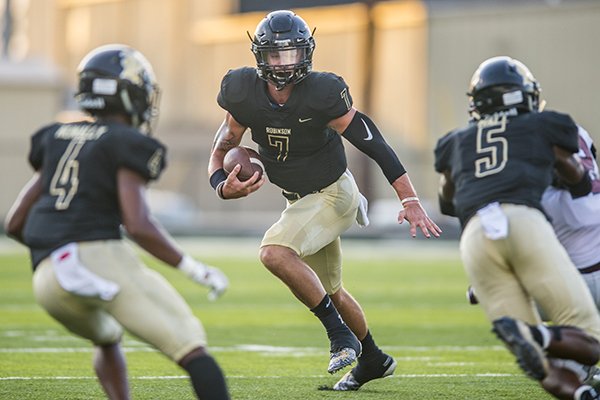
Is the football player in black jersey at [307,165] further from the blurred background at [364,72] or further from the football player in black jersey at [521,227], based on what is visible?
the blurred background at [364,72]

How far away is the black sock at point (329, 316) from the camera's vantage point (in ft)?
21.6

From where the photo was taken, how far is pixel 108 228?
4816 mm

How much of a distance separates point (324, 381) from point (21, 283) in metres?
8.43

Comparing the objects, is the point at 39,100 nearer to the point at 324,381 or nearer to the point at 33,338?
the point at 33,338

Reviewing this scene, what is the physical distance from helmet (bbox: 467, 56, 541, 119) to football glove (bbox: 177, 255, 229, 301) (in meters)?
1.52

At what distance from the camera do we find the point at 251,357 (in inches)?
321

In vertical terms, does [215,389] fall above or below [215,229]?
above

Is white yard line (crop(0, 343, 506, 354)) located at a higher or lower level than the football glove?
lower

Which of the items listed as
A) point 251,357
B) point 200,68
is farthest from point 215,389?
point 200,68

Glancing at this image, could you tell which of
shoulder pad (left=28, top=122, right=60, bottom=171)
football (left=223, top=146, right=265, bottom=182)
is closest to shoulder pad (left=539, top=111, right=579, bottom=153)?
football (left=223, top=146, right=265, bottom=182)

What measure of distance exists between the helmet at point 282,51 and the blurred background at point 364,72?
19.5 m

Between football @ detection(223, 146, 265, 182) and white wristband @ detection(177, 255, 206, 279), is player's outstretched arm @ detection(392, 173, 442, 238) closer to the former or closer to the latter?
football @ detection(223, 146, 265, 182)

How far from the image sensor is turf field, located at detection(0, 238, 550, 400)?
6.54 meters

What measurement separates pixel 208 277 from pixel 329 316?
2025 millimetres
